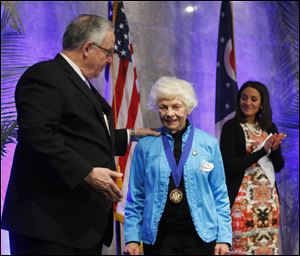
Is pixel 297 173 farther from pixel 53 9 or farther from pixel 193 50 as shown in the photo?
pixel 53 9

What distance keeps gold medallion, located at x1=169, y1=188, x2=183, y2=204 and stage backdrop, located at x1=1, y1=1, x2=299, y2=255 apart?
1933 millimetres

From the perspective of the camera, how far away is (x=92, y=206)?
2107 mm

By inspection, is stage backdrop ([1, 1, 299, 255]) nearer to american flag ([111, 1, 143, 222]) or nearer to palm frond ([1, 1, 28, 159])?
palm frond ([1, 1, 28, 159])

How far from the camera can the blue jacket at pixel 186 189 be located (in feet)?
8.95

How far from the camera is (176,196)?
8.93 feet

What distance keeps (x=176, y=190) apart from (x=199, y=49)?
8.73 feet

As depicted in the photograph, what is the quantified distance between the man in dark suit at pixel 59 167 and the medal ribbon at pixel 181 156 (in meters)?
0.62

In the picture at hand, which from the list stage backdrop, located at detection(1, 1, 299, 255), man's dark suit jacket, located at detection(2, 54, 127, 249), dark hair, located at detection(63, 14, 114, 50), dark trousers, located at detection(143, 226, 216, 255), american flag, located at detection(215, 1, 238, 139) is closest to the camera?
man's dark suit jacket, located at detection(2, 54, 127, 249)

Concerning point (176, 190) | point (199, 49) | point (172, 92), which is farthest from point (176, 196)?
point (199, 49)

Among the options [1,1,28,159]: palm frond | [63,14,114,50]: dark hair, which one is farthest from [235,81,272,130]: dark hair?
[63,14,114,50]: dark hair

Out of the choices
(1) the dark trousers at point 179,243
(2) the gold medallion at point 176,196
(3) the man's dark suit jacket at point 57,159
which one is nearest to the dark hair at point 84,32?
(3) the man's dark suit jacket at point 57,159

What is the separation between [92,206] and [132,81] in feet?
7.15

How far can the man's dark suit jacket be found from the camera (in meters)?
1.94

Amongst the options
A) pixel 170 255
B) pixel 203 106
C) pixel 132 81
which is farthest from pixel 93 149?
pixel 203 106
